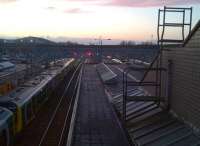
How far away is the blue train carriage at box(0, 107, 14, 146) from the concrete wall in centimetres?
772

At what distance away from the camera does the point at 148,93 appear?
27.7 meters

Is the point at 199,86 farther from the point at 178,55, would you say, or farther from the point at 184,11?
the point at 184,11

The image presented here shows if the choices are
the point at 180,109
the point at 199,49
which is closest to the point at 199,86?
the point at 199,49

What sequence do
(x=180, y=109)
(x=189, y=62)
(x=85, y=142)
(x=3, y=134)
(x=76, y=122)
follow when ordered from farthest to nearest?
(x=76, y=122), (x=85, y=142), (x=180, y=109), (x=189, y=62), (x=3, y=134)

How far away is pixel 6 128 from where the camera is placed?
55.8 feet

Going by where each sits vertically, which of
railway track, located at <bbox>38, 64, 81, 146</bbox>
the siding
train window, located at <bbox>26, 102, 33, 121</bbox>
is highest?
the siding

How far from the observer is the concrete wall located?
678 inches

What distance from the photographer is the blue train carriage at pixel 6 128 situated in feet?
53.6

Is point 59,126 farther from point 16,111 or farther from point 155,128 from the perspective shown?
point 155,128

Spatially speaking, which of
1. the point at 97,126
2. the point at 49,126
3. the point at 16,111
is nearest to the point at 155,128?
the point at 16,111

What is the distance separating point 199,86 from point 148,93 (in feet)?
36.2

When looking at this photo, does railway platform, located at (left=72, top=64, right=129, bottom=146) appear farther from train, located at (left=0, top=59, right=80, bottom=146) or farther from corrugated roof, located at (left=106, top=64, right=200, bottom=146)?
train, located at (left=0, top=59, right=80, bottom=146)

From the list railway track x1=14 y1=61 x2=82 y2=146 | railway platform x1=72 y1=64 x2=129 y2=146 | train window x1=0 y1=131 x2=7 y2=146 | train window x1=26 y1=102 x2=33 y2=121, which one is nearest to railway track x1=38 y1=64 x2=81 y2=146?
railway track x1=14 y1=61 x2=82 y2=146

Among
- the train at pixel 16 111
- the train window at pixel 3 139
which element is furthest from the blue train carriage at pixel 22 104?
the train window at pixel 3 139
